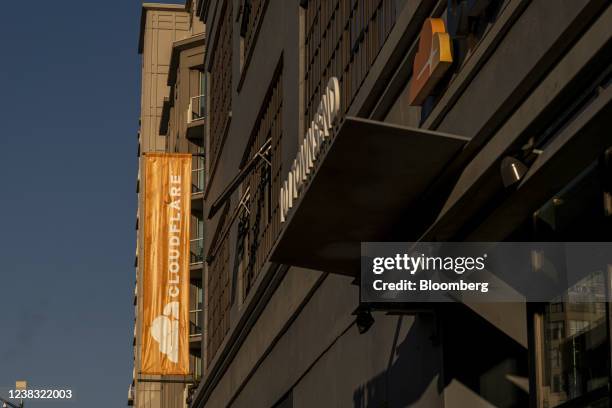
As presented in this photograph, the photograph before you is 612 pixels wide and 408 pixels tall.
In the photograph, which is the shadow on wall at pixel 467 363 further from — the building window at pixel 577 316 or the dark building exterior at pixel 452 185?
the building window at pixel 577 316

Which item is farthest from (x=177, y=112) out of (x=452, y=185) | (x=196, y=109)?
(x=452, y=185)

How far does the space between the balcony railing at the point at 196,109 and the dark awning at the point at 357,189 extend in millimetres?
44078

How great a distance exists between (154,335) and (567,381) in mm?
28288

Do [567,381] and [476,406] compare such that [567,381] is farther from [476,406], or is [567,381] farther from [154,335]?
[154,335]

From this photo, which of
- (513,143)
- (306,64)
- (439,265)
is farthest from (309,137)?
(513,143)

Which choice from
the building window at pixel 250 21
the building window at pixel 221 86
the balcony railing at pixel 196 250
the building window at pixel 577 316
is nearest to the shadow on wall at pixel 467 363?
the building window at pixel 577 316

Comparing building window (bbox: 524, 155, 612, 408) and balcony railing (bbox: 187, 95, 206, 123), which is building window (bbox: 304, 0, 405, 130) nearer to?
building window (bbox: 524, 155, 612, 408)

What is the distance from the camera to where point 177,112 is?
62.5 m

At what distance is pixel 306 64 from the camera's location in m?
22.5

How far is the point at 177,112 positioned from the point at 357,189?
50.6 m

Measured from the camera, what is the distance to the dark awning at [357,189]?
11377mm

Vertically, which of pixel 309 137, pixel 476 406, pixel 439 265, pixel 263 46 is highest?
pixel 263 46

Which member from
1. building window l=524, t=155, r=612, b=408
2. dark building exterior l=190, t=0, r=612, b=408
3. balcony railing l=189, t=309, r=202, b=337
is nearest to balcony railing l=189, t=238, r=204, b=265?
balcony railing l=189, t=309, r=202, b=337

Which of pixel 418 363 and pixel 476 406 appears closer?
pixel 476 406
